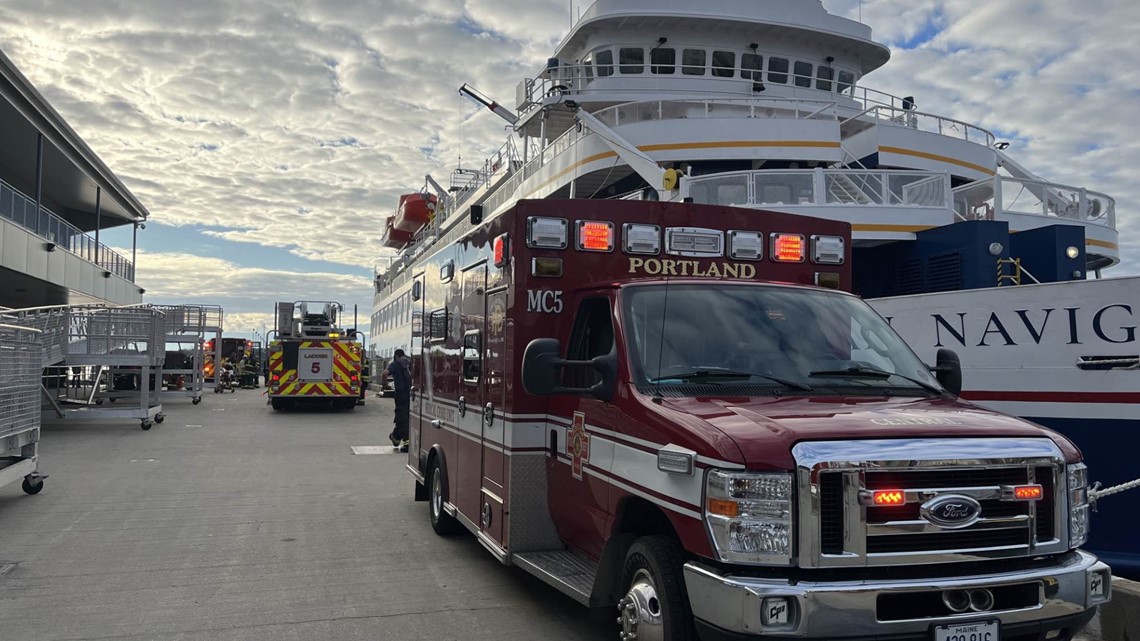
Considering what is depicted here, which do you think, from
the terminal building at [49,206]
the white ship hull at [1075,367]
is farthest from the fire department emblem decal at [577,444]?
the terminal building at [49,206]

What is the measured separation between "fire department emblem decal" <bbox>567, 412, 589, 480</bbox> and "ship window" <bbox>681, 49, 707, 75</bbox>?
63.6 ft

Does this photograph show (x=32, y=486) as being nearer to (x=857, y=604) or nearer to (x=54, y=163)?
(x=857, y=604)

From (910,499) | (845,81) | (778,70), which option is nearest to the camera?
(910,499)

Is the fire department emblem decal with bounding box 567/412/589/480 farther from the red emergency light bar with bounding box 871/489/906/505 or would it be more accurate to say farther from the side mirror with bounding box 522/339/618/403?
the red emergency light bar with bounding box 871/489/906/505

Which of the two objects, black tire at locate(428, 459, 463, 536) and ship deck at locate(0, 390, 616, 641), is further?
black tire at locate(428, 459, 463, 536)

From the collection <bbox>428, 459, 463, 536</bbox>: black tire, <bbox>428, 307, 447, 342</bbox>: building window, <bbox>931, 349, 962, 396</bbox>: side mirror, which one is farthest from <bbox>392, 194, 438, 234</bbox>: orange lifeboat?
<bbox>931, 349, 962, 396</bbox>: side mirror

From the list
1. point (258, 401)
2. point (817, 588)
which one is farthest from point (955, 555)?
point (258, 401)

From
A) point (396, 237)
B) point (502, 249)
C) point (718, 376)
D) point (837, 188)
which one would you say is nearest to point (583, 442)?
point (718, 376)

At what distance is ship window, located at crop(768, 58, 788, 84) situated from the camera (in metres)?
23.4

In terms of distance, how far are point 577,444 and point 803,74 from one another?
2108 cm

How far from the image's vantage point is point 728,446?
357cm

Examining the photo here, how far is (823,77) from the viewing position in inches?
951

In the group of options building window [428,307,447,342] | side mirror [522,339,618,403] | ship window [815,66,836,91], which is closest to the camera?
side mirror [522,339,618,403]

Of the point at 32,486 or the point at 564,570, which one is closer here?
the point at 564,570
